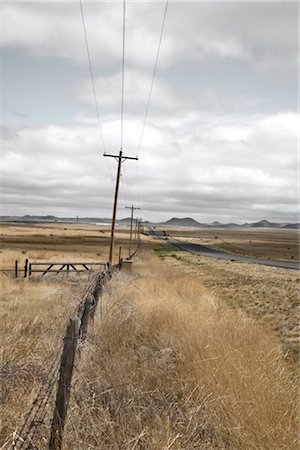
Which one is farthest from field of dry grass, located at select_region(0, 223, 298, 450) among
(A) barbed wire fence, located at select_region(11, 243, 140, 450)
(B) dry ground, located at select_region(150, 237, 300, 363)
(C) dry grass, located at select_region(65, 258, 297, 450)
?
(B) dry ground, located at select_region(150, 237, 300, 363)

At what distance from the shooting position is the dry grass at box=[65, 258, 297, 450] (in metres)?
4.07

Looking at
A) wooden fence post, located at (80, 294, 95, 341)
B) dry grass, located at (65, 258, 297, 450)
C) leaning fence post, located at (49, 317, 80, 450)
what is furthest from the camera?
wooden fence post, located at (80, 294, 95, 341)

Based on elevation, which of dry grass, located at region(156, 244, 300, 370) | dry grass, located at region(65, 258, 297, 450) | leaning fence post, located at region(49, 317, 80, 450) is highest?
leaning fence post, located at region(49, 317, 80, 450)

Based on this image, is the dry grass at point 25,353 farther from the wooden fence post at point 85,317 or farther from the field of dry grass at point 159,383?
the wooden fence post at point 85,317

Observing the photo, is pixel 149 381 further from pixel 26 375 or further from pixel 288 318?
pixel 288 318

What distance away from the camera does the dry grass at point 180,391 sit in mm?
4066

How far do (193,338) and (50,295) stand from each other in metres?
6.91

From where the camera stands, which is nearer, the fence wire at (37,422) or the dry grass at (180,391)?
the fence wire at (37,422)

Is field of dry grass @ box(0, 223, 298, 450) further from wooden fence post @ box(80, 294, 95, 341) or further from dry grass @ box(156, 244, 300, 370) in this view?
dry grass @ box(156, 244, 300, 370)

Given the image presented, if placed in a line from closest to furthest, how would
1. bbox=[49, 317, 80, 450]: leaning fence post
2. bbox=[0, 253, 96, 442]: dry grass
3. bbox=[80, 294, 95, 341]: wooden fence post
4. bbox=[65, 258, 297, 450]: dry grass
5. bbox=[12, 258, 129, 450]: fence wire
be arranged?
1. bbox=[49, 317, 80, 450]: leaning fence post
2. bbox=[12, 258, 129, 450]: fence wire
3. bbox=[65, 258, 297, 450]: dry grass
4. bbox=[0, 253, 96, 442]: dry grass
5. bbox=[80, 294, 95, 341]: wooden fence post

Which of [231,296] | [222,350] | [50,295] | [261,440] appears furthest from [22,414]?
[231,296]

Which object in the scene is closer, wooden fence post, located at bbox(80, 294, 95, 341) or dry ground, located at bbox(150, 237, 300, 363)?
wooden fence post, located at bbox(80, 294, 95, 341)

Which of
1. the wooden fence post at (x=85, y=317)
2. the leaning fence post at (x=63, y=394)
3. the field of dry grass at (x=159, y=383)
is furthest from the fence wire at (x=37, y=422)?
the wooden fence post at (x=85, y=317)

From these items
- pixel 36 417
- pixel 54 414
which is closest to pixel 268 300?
pixel 36 417
